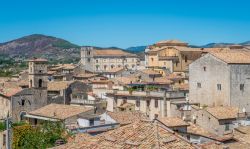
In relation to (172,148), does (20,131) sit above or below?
below

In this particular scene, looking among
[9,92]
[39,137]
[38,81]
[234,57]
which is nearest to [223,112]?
[234,57]

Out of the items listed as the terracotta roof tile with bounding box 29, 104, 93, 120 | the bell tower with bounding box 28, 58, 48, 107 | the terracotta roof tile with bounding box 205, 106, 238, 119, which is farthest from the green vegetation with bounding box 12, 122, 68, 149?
the bell tower with bounding box 28, 58, 48, 107

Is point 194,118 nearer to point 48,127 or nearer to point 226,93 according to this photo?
point 226,93

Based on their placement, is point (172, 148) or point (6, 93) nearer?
point (172, 148)

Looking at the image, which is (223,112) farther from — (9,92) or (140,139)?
(140,139)

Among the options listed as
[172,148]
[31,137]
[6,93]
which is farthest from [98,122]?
[172,148]

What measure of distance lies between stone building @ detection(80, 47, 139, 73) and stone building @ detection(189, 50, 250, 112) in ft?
A: 254

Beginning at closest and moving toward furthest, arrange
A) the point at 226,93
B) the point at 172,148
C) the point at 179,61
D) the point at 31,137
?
the point at 172,148 → the point at 31,137 → the point at 226,93 → the point at 179,61

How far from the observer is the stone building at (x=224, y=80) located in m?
46.0

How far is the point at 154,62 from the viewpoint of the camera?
266 ft

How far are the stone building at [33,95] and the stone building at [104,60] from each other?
66847 millimetres

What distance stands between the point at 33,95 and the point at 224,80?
77.5ft

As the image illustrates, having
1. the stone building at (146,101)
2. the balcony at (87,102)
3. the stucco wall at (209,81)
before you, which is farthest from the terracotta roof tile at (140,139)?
the balcony at (87,102)

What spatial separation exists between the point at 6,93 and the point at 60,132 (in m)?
24.1
